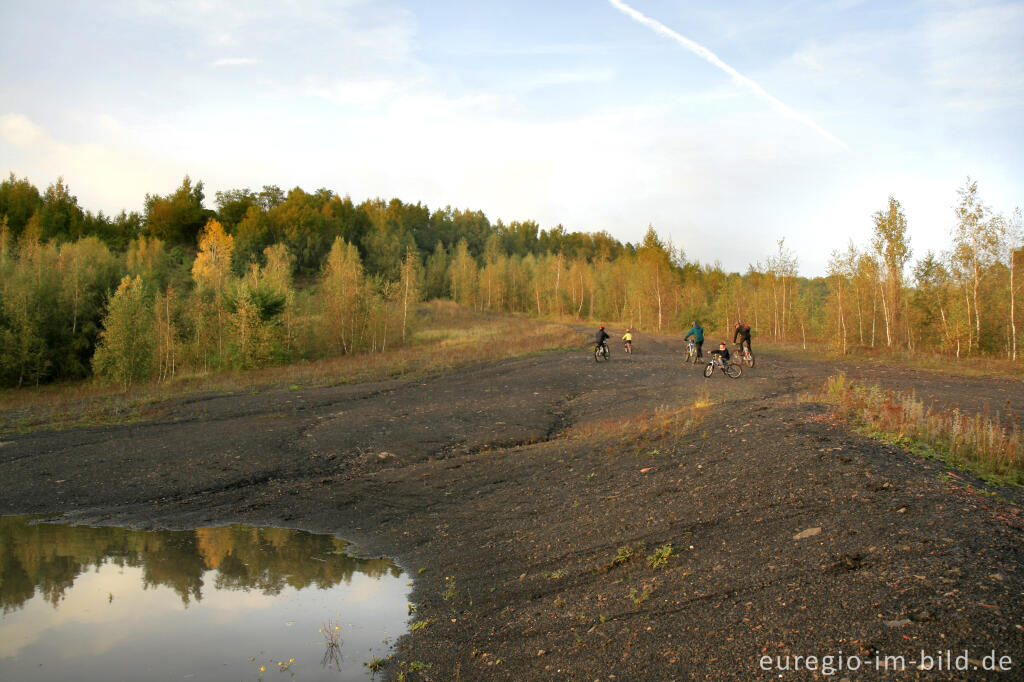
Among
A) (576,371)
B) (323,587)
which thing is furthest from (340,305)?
(323,587)

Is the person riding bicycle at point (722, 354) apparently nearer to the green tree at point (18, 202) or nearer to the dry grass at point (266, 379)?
the dry grass at point (266, 379)

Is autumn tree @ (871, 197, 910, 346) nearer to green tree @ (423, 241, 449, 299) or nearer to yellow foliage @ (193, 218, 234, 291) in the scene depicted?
yellow foliage @ (193, 218, 234, 291)

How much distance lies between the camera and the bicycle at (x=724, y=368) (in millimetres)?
22689

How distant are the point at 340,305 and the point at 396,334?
18.3ft

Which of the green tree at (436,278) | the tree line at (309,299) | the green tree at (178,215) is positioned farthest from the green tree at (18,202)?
the green tree at (436,278)

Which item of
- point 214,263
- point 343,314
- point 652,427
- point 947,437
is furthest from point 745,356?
point 214,263

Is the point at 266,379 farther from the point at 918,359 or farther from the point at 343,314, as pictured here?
the point at 918,359

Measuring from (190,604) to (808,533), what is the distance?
7693mm

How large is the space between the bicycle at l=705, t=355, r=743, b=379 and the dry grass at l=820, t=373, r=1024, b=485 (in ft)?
35.5

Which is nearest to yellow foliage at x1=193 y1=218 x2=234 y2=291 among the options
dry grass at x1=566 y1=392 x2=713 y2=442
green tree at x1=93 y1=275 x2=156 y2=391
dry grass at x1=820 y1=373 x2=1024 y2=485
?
green tree at x1=93 y1=275 x2=156 y2=391

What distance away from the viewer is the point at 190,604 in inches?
309

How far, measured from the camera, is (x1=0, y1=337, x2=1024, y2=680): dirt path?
16.5ft

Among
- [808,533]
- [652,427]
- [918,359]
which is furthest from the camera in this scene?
[918,359]

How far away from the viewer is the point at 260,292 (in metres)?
37.5
